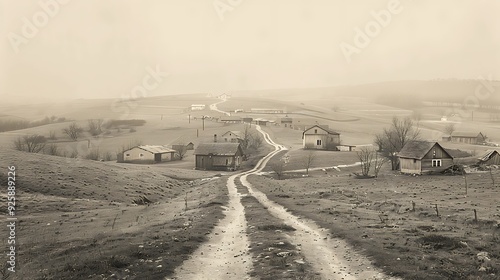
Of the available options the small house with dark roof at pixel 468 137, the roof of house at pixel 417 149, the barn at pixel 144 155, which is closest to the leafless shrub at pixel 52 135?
the barn at pixel 144 155

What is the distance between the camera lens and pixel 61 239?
1203 inches

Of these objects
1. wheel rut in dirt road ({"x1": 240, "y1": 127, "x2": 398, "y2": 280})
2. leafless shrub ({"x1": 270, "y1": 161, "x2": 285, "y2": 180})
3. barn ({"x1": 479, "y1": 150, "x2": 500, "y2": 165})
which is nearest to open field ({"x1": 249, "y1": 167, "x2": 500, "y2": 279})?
wheel rut in dirt road ({"x1": 240, "y1": 127, "x2": 398, "y2": 280})

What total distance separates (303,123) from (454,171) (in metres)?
121

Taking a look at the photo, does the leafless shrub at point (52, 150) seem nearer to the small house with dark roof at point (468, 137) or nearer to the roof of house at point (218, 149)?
the roof of house at point (218, 149)

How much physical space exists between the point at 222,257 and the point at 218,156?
72955 millimetres

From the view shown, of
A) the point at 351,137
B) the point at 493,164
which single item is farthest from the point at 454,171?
the point at 351,137

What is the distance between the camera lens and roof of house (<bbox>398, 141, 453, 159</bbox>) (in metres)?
69.3

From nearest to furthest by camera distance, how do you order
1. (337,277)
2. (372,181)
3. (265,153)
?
(337,277) → (372,181) → (265,153)

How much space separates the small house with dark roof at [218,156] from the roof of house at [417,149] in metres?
37.7

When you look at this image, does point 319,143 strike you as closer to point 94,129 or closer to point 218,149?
point 218,149

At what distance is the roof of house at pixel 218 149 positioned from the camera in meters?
96.6

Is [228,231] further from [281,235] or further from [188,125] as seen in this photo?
[188,125]

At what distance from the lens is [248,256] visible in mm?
24672

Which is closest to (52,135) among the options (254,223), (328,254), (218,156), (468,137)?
(218,156)
